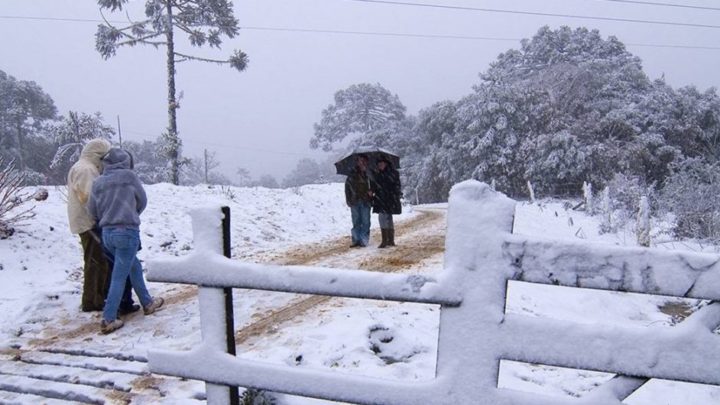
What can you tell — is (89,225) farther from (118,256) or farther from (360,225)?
(360,225)

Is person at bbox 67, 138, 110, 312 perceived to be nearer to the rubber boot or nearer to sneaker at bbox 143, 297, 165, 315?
sneaker at bbox 143, 297, 165, 315

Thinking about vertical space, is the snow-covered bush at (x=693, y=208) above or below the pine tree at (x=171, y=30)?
below

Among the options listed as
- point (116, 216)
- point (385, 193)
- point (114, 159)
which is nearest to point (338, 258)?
point (385, 193)

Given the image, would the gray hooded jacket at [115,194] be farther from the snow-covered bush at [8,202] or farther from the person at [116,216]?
the snow-covered bush at [8,202]

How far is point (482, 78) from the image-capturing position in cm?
3167

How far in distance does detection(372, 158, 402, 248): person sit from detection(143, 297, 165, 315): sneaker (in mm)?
4296

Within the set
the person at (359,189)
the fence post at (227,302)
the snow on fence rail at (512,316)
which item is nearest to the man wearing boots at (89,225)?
the fence post at (227,302)

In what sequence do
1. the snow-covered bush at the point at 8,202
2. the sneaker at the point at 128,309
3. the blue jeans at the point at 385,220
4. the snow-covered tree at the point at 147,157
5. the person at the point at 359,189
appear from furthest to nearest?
the snow-covered tree at the point at 147,157 → the blue jeans at the point at 385,220 → the person at the point at 359,189 → the snow-covered bush at the point at 8,202 → the sneaker at the point at 128,309

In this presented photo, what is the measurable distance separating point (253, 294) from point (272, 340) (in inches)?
64.8

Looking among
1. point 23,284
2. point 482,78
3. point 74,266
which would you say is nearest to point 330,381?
point 23,284

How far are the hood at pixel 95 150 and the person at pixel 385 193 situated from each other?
465 cm

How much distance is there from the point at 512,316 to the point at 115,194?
157 inches

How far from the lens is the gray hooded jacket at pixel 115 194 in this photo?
4246 millimetres

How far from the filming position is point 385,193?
8219mm
